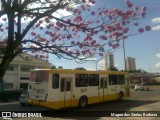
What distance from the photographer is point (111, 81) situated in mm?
23609

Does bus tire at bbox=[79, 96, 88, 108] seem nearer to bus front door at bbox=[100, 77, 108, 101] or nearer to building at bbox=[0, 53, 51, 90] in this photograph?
bus front door at bbox=[100, 77, 108, 101]

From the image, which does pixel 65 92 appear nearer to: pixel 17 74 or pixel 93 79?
pixel 93 79

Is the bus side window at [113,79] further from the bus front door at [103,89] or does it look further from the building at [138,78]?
A: the building at [138,78]

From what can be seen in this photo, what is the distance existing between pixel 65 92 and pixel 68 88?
497 mm

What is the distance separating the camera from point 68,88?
60.1 ft

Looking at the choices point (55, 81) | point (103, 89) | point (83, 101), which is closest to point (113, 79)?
point (103, 89)

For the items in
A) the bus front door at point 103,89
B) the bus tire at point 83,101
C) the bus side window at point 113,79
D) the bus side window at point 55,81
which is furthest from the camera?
the bus side window at point 113,79

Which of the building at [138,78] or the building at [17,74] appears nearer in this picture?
the building at [17,74]

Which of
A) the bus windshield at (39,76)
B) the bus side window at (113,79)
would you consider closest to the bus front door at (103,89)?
the bus side window at (113,79)

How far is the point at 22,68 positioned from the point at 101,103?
35.6m

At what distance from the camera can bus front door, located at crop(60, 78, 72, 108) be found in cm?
1753

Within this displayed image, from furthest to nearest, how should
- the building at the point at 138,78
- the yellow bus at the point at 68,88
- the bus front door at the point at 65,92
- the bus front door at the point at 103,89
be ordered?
the building at the point at 138,78 → the bus front door at the point at 103,89 → the bus front door at the point at 65,92 → the yellow bus at the point at 68,88

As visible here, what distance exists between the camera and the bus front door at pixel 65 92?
57.5 ft

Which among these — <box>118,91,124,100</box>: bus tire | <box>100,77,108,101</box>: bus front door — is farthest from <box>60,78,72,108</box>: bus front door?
<box>118,91,124,100</box>: bus tire
